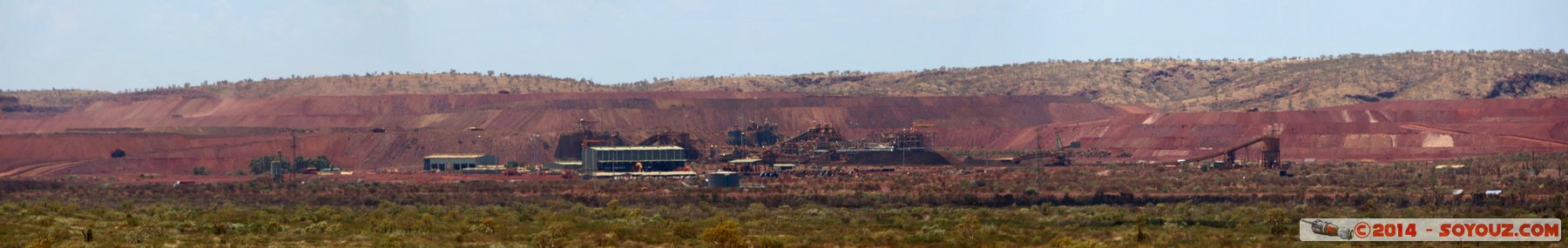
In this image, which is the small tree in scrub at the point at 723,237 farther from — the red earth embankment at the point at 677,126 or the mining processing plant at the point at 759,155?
the red earth embankment at the point at 677,126

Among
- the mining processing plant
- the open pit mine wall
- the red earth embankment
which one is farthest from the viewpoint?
the open pit mine wall

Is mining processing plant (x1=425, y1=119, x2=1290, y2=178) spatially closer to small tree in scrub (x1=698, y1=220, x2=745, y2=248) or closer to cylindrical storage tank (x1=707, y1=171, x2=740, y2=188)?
cylindrical storage tank (x1=707, y1=171, x2=740, y2=188)

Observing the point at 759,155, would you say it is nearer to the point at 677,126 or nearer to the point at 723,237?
the point at 677,126

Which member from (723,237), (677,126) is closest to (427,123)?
(677,126)

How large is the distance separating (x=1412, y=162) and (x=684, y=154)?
2063 inches

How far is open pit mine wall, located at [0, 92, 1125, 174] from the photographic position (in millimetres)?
146750

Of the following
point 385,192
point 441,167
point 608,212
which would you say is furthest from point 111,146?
point 608,212

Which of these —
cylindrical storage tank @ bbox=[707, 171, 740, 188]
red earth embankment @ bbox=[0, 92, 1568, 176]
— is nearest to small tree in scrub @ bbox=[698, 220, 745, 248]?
cylindrical storage tank @ bbox=[707, 171, 740, 188]

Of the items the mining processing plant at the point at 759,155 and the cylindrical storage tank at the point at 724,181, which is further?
the mining processing plant at the point at 759,155

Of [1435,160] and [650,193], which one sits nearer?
[650,193]

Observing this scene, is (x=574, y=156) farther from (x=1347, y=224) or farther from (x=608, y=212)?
(x=1347, y=224)

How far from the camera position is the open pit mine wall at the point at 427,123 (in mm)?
146750

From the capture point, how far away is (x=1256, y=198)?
8456cm

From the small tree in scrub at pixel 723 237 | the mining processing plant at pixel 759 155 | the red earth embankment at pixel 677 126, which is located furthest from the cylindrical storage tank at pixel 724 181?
the small tree in scrub at pixel 723 237
